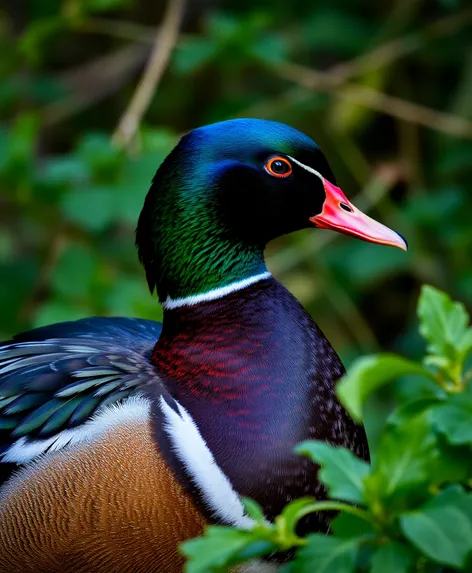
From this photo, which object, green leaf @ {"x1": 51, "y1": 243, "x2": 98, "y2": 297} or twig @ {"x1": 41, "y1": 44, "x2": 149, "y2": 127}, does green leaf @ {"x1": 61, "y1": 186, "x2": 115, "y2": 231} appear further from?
twig @ {"x1": 41, "y1": 44, "x2": 149, "y2": 127}

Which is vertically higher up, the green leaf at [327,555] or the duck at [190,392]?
the duck at [190,392]

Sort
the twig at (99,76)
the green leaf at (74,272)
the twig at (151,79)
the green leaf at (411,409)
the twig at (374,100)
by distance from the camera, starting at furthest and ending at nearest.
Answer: the twig at (99,76) → the twig at (374,100) → the twig at (151,79) → the green leaf at (74,272) → the green leaf at (411,409)

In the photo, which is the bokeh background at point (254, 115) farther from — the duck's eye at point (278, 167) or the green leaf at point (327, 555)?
the green leaf at point (327, 555)

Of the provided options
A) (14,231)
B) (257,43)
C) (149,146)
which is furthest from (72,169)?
(14,231)

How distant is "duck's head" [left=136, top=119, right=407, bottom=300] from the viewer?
1.55 m

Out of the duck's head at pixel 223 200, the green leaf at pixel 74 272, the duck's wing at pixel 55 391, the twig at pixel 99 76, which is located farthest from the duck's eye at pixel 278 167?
the twig at pixel 99 76

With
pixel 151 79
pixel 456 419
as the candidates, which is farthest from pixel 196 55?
pixel 456 419

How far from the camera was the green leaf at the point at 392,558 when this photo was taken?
724 mm

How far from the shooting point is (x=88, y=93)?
145 inches

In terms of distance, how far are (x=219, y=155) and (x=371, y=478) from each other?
86 centimetres

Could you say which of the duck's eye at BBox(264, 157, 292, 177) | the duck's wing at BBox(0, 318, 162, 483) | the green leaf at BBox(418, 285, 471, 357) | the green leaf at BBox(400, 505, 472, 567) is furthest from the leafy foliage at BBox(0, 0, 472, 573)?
the green leaf at BBox(400, 505, 472, 567)

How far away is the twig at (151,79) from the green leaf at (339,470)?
192cm

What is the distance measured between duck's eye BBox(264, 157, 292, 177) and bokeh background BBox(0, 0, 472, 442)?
88cm

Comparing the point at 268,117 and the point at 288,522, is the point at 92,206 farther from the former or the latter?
the point at 288,522
